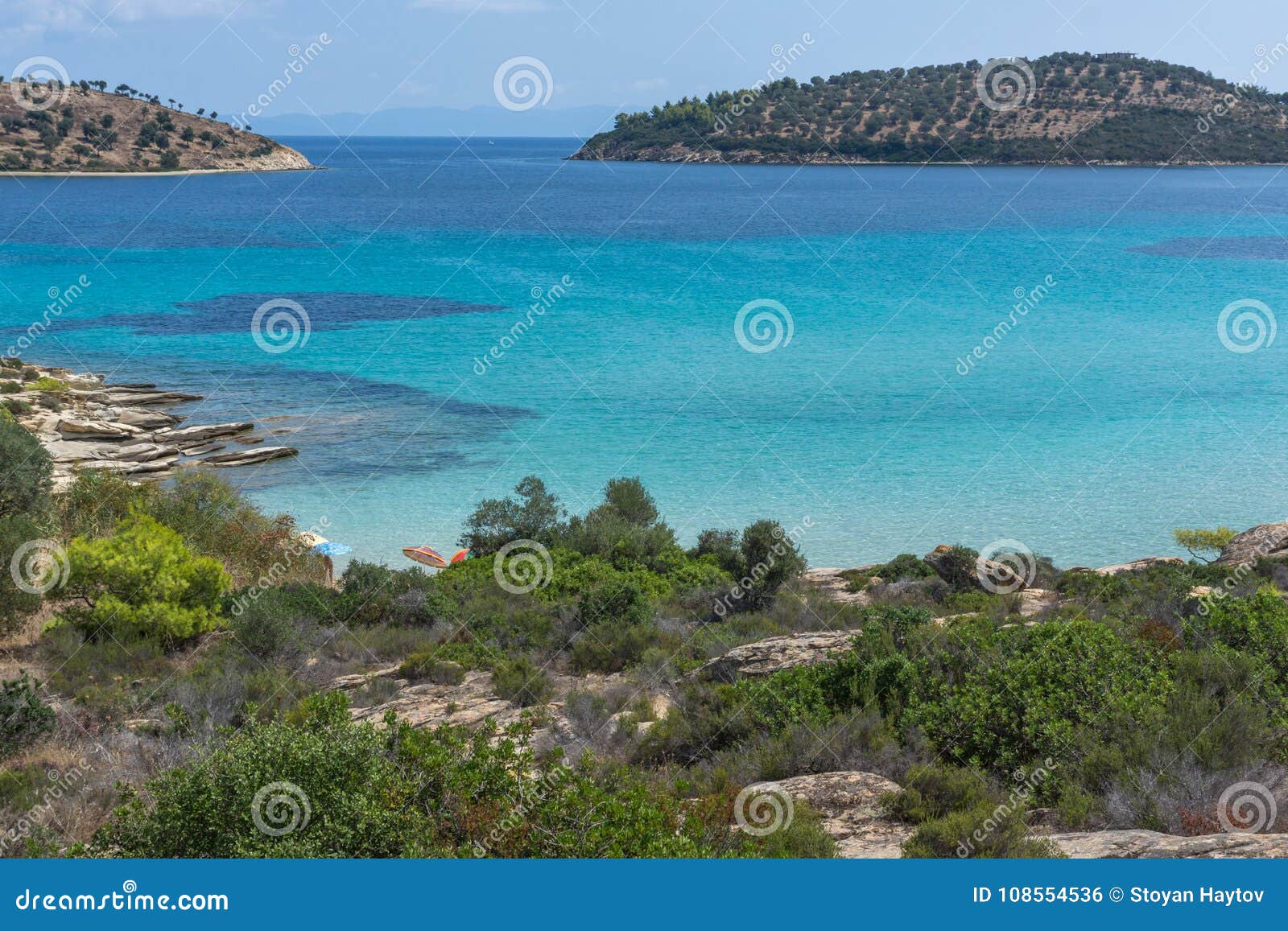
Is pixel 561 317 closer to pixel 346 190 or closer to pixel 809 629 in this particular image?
pixel 809 629

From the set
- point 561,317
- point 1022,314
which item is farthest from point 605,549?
point 1022,314

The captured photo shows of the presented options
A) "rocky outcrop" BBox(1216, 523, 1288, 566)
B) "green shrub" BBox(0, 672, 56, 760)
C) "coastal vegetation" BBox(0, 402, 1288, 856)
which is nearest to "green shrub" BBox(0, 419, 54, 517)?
"coastal vegetation" BBox(0, 402, 1288, 856)

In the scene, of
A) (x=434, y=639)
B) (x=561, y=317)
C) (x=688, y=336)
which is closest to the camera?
(x=434, y=639)

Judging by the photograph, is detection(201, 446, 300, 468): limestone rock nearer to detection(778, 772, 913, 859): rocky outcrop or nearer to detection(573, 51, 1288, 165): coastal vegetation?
detection(778, 772, 913, 859): rocky outcrop

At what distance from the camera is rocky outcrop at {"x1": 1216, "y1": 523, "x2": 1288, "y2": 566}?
1459 cm

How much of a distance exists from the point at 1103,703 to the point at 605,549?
855 centimetres

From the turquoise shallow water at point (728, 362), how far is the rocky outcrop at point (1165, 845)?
11.6 meters

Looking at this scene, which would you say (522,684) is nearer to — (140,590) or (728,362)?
(140,590)

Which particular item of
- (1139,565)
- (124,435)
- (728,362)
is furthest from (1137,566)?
(124,435)

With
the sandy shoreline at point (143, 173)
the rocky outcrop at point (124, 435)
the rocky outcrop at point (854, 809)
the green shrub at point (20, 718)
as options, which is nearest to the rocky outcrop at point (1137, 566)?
the rocky outcrop at point (854, 809)

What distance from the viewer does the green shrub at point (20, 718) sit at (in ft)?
26.9

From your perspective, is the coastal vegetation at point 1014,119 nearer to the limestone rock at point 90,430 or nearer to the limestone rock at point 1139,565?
the limestone rock at point 90,430

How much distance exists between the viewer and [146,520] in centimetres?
1321

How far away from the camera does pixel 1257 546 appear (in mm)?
15070
